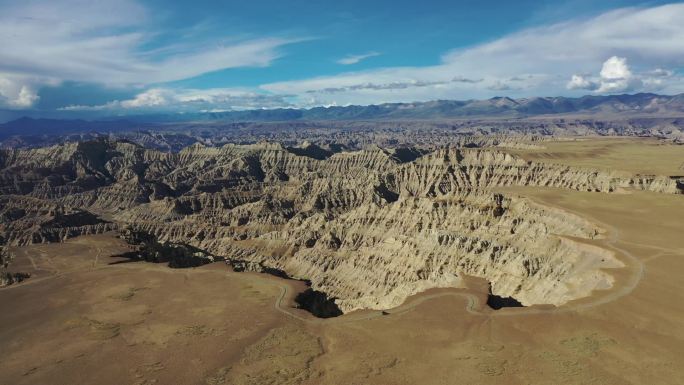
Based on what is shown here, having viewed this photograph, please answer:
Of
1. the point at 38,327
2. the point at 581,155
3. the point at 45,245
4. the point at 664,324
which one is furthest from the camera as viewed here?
the point at 581,155

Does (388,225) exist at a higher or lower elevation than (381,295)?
higher

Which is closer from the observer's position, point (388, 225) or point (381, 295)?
point (381, 295)

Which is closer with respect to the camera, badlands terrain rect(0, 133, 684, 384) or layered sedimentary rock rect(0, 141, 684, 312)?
badlands terrain rect(0, 133, 684, 384)

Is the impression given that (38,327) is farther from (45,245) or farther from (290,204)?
(290,204)

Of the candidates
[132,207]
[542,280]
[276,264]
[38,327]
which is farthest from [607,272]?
[132,207]

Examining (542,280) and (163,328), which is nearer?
(163,328)

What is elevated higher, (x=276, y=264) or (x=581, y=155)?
(x=581, y=155)
